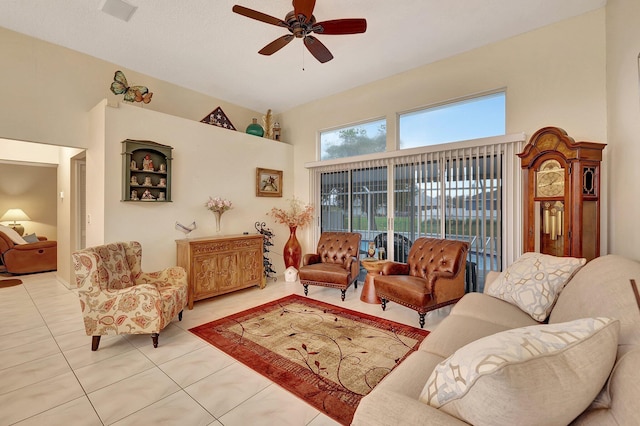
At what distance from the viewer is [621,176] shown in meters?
2.43

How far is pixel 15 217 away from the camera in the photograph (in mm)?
6637

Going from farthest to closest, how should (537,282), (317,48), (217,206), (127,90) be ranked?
(217,206) → (127,90) → (317,48) → (537,282)

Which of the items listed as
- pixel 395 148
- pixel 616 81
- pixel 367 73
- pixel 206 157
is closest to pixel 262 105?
pixel 206 157

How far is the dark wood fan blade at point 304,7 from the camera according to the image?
226cm

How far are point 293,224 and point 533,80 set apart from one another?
395 cm

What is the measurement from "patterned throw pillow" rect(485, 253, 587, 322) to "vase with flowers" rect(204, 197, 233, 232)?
3679mm

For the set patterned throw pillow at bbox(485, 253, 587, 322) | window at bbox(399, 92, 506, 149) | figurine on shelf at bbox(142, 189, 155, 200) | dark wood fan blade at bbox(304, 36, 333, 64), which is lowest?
patterned throw pillow at bbox(485, 253, 587, 322)

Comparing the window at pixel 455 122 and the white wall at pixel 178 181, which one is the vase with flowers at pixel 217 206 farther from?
the window at pixel 455 122

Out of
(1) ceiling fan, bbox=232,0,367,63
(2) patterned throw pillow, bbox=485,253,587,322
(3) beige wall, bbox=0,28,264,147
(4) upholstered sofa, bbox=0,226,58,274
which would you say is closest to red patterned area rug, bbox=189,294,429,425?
(2) patterned throw pillow, bbox=485,253,587,322

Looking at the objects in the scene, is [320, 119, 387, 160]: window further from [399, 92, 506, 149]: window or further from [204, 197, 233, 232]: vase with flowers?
[204, 197, 233, 232]: vase with flowers

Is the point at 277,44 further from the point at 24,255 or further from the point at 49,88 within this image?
the point at 24,255

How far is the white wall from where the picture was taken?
3447 mm

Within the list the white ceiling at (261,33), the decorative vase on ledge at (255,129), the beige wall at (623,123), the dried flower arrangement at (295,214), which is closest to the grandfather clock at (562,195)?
the beige wall at (623,123)

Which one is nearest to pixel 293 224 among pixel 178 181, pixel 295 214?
pixel 295 214
